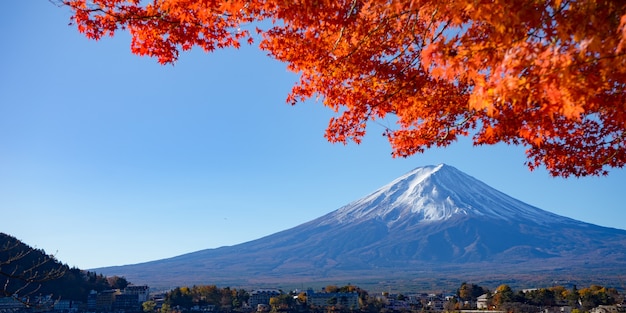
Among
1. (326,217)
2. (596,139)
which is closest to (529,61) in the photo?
(596,139)

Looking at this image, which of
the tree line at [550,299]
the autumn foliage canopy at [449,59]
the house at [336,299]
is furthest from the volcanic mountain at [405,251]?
the autumn foliage canopy at [449,59]

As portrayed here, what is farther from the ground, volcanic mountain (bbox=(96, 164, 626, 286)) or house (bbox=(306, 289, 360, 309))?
volcanic mountain (bbox=(96, 164, 626, 286))

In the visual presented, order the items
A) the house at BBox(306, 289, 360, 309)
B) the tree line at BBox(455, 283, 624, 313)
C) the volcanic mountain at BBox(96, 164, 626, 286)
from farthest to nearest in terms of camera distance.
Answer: the volcanic mountain at BBox(96, 164, 626, 286)
the house at BBox(306, 289, 360, 309)
the tree line at BBox(455, 283, 624, 313)

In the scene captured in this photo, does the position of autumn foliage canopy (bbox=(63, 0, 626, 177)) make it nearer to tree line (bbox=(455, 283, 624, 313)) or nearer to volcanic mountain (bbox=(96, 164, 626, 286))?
tree line (bbox=(455, 283, 624, 313))

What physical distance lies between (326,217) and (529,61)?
196m

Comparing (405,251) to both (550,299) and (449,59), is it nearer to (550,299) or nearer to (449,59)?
(550,299)

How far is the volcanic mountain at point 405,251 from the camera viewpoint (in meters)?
136

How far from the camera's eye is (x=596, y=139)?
7.57 m

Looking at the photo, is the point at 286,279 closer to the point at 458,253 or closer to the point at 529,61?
the point at 458,253

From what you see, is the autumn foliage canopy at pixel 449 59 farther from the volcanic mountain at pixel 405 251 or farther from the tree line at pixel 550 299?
the volcanic mountain at pixel 405 251

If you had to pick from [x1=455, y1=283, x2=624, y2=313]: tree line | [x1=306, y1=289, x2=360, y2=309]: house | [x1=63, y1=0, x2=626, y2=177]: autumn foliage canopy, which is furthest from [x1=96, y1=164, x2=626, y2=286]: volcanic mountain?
[x1=63, y1=0, x2=626, y2=177]: autumn foliage canopy

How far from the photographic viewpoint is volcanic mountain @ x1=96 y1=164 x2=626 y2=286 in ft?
448

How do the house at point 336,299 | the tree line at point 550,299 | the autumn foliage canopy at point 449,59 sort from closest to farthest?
the autumn foliage canopy at point 449,59, the tree line at point 550,299, the house at point 336,299

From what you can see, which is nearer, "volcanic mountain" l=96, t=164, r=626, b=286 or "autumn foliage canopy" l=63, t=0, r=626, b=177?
"autumn foliage canopy" l=63, t=0, r=626, b=177
